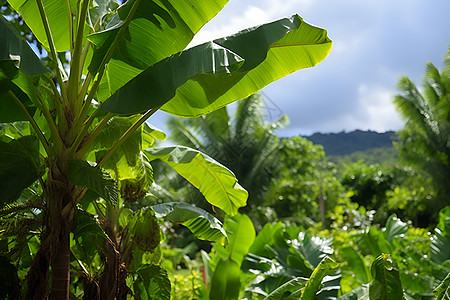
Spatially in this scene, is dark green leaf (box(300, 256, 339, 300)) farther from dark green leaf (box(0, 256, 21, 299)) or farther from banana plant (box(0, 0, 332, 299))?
dark green leaf (box(0, 256, 21, 299))

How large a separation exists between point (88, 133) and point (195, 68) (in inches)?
32.4

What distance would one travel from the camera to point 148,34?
2.51 m

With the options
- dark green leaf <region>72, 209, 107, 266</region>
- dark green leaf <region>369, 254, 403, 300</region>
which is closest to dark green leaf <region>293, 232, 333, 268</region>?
dark green leaf <region>369, 254, 403, 300</region>

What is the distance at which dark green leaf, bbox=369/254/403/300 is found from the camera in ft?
8.87

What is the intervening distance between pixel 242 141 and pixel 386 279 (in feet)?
40.4

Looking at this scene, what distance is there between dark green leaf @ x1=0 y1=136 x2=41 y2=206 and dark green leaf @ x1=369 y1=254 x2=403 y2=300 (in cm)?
203

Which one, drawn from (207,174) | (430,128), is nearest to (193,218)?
(207,174)

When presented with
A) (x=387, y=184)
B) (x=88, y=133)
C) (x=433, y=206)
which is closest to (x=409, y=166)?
(x=433, y=206)

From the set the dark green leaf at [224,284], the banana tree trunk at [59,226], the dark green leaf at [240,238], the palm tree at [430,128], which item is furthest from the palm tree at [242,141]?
the banana tree trunk at [59,226]

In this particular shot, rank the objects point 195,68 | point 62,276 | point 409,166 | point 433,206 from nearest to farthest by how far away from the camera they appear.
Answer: point 195,68
point 62,276
point 433,206
point 409,166

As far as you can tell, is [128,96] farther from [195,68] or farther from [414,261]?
[414,261]

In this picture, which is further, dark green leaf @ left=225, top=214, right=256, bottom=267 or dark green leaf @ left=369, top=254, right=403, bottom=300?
dark green leaf @ left=225, top=214, right=256, bottom=267

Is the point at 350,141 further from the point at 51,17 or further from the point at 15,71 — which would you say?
the point at 15,71

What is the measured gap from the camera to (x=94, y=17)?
3.33 m
